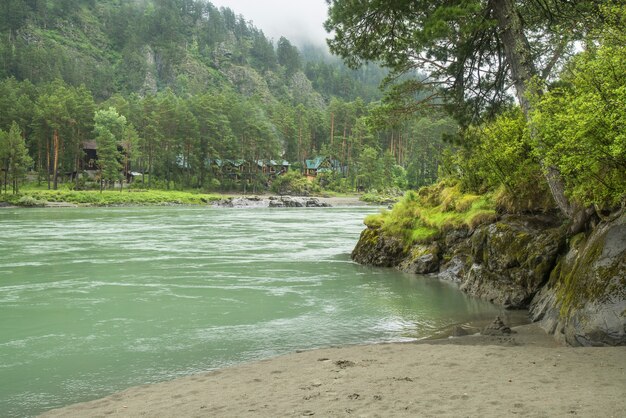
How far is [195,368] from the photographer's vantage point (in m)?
8.92

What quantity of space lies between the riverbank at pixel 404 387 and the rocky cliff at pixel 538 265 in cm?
82

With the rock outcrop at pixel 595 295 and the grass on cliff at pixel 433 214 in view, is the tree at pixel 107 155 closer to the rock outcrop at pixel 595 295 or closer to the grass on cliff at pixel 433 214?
the grass on cliff at pixel 433 214

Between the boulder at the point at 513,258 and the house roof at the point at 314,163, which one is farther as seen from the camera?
the house roof at the point at 314,163

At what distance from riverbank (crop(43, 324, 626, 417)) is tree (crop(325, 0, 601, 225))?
19.8ft

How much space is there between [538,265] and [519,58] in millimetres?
5529

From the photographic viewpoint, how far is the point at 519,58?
40.9 ft

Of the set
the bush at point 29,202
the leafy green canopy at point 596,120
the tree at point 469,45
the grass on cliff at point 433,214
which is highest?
the tree at point 469,45

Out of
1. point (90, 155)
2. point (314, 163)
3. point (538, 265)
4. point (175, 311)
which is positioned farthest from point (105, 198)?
point (538, 265)

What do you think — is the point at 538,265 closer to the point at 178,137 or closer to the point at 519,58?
the point at 519,58

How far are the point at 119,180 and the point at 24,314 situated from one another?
75794 mm

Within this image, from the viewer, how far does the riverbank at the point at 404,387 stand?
5910mm

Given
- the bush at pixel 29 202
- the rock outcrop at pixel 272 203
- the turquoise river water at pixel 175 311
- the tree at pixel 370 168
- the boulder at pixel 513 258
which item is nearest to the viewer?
the turquoise river water at pixel 175 311

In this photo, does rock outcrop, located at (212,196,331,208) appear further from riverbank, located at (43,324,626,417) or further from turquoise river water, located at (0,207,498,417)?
riverbank, located at (43,324,626,417)

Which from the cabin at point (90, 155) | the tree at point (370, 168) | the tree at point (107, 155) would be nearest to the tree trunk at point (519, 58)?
the tree at point (107, 155)
